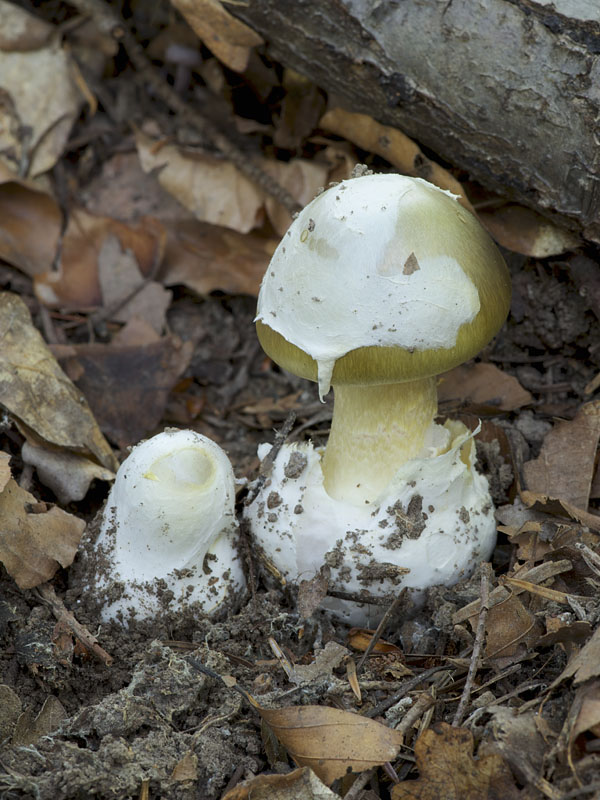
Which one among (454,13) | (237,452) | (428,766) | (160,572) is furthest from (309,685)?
(454,13)

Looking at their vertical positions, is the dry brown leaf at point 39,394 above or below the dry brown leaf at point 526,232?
below

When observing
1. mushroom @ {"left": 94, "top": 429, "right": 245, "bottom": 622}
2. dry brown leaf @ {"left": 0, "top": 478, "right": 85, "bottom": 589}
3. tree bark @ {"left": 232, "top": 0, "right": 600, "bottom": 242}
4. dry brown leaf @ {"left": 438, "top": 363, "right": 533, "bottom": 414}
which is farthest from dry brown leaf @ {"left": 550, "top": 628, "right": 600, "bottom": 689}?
dry brown leaf @ {"left": 0, "top": 478, "right": 85, "bottom": 589}

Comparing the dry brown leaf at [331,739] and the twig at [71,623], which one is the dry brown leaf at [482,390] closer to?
the dry brown leaf at [331,739]

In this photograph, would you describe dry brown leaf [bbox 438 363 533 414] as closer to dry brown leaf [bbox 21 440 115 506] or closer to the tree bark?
the tree bark

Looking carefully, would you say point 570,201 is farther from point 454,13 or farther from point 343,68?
point 343,68

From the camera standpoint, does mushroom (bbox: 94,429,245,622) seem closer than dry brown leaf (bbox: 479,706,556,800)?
No

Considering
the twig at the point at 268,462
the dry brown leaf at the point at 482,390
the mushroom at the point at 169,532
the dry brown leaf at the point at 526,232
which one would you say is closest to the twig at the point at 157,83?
the dry brown leaf at the point at 526,232

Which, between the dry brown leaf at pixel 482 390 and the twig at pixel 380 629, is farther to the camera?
the dry brown leaf at pixel 482 390
